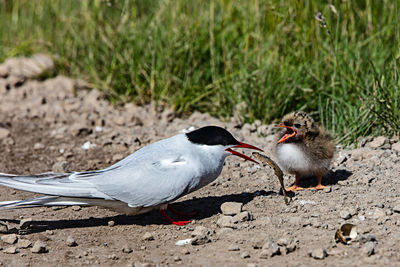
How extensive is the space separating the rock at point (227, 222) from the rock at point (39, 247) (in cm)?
110

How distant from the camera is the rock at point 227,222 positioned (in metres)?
3.66

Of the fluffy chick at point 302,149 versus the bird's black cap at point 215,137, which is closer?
the bird's black cap at point 215,137

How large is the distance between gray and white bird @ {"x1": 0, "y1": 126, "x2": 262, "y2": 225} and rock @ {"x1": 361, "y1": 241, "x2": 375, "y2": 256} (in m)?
1.10

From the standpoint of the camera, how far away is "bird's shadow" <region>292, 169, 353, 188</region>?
430cm

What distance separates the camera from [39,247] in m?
3.49

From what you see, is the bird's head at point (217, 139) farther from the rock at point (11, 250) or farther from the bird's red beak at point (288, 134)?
the rock at point (11, 250)

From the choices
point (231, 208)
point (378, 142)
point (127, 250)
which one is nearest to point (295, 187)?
point (231, 208)

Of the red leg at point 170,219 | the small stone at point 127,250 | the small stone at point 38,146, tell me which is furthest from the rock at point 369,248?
the small stone at point 38,146

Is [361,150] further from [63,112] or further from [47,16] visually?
[47,16]

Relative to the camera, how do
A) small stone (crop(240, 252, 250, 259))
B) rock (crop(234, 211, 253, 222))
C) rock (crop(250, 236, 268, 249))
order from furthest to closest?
rock (crop(234, 211, 253, 222)), rock (crop(250, 236, 268, 249)), small stone (crop(240, 252, 250, 259))

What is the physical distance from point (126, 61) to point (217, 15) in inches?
45.3

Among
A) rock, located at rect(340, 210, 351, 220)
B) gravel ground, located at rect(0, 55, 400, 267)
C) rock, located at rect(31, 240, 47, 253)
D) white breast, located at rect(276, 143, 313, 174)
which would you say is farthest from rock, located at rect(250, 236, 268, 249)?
rock, located at rect(31, 240, 47, 253)

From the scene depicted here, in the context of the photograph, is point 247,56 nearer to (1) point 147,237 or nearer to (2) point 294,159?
(2) point 294,159

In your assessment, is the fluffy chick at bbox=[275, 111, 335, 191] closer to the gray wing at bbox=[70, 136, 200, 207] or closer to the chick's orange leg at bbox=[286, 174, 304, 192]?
the chick's orange leg at bbox=[286, 174, 304, 192]
